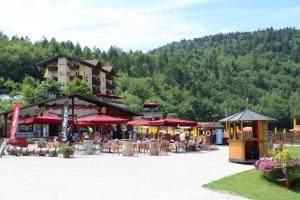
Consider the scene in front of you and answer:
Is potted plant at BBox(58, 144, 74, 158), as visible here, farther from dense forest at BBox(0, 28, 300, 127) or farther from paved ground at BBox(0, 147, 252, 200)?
dense forest at BBox(0, 28, 300, 127)

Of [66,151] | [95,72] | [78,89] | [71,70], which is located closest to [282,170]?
[66,151]

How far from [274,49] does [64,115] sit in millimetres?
142676

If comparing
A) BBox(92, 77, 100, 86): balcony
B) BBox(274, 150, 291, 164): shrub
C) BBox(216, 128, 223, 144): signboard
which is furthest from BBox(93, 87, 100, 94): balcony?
BBox(274, 150, 291, 164): shrub

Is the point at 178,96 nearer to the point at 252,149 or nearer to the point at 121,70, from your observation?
the point at 121,70

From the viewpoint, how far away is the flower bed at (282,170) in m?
12.4

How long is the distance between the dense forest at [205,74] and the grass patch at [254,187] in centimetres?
6942

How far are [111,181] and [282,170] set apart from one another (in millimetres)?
4959

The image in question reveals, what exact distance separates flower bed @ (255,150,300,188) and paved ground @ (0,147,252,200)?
1544 millimetres

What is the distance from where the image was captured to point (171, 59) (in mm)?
140500

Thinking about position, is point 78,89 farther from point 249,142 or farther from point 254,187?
point 254,187

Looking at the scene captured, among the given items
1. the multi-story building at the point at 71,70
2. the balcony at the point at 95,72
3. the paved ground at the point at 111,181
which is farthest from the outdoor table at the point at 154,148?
the balcony at the point at 95,72

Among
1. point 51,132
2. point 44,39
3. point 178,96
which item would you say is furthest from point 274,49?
point 51,132

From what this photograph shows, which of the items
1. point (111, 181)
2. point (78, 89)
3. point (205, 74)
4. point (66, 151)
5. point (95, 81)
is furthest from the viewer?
point (205, 74)

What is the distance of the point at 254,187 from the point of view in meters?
11.9
